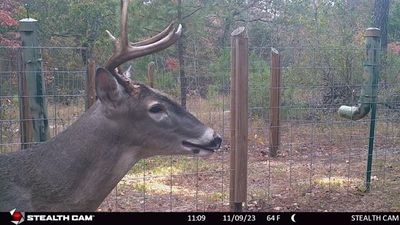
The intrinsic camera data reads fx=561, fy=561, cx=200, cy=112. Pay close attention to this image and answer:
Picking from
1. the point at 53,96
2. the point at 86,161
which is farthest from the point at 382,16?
the point at 86,161

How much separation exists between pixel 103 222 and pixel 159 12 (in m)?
8.17

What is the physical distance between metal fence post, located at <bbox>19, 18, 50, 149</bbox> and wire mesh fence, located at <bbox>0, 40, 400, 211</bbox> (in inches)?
7.5

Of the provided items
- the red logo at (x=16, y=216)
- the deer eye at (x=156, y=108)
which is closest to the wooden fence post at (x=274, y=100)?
the deer eye at (x=156, y=108)

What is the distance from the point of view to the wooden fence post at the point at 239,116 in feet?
17.9

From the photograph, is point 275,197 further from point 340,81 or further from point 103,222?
point 340,81

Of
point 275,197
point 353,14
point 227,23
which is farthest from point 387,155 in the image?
point 353,14

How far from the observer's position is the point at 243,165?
5621mm

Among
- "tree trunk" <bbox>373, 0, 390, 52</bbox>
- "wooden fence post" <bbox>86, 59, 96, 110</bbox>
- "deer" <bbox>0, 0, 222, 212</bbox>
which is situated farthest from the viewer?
"tree trunk" <bbox>373, 0, 390, 52</bbox>

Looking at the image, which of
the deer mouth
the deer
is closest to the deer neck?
the deer

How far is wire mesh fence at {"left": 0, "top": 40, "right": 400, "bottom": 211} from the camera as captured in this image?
21.5 feet

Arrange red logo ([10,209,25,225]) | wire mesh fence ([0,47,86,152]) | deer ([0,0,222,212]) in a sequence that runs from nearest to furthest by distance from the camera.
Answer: red logo ([10,209,25,225]) < deer ([0,0,222,212]) < wire mesh fence ([0,47,86,152])

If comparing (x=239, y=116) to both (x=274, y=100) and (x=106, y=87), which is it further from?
(x=274, y=100)

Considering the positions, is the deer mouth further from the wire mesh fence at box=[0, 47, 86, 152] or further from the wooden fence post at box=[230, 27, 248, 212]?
the wire mesh fence at box=[0, 47, 86, 152]

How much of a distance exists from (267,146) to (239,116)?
4.44 meters
